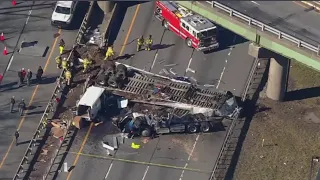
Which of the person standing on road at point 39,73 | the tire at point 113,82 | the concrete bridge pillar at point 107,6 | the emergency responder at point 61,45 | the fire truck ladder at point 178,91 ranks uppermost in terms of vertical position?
the concrete bridge pillar at point 107,6

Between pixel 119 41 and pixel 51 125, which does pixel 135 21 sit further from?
pixel 51 125

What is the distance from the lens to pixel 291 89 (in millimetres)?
66812

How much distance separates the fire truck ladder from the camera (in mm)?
63625

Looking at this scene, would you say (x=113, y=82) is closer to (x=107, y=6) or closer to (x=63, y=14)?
(x=63, y=14)

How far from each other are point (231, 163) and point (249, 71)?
1028 centimetres

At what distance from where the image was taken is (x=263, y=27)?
5834 centimetres

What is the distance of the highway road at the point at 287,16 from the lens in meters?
59.3

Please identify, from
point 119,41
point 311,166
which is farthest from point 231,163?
point 119,41

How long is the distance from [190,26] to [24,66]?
45.7ft

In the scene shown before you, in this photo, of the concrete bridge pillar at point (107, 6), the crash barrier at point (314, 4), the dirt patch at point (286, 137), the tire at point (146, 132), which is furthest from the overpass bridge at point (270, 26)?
the concrete bridge pillar at point (107, 6)

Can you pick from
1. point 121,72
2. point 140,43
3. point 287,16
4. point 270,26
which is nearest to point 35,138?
point 121,72

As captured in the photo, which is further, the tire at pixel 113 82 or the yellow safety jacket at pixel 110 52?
the yellow safety jacket at pixel 110 52

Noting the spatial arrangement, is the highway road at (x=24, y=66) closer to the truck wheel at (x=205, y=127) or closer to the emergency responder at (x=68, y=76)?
the emergency responder at (x=68, y=76)

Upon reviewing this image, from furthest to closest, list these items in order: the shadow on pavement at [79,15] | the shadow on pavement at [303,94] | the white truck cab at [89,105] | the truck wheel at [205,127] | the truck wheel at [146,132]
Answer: the shadow on pavement at [79,15], the shadow on pavement at [303,94], the white truck cab at [89,105], the truck wheel at [205,127], the truck wheel at [146,132]
